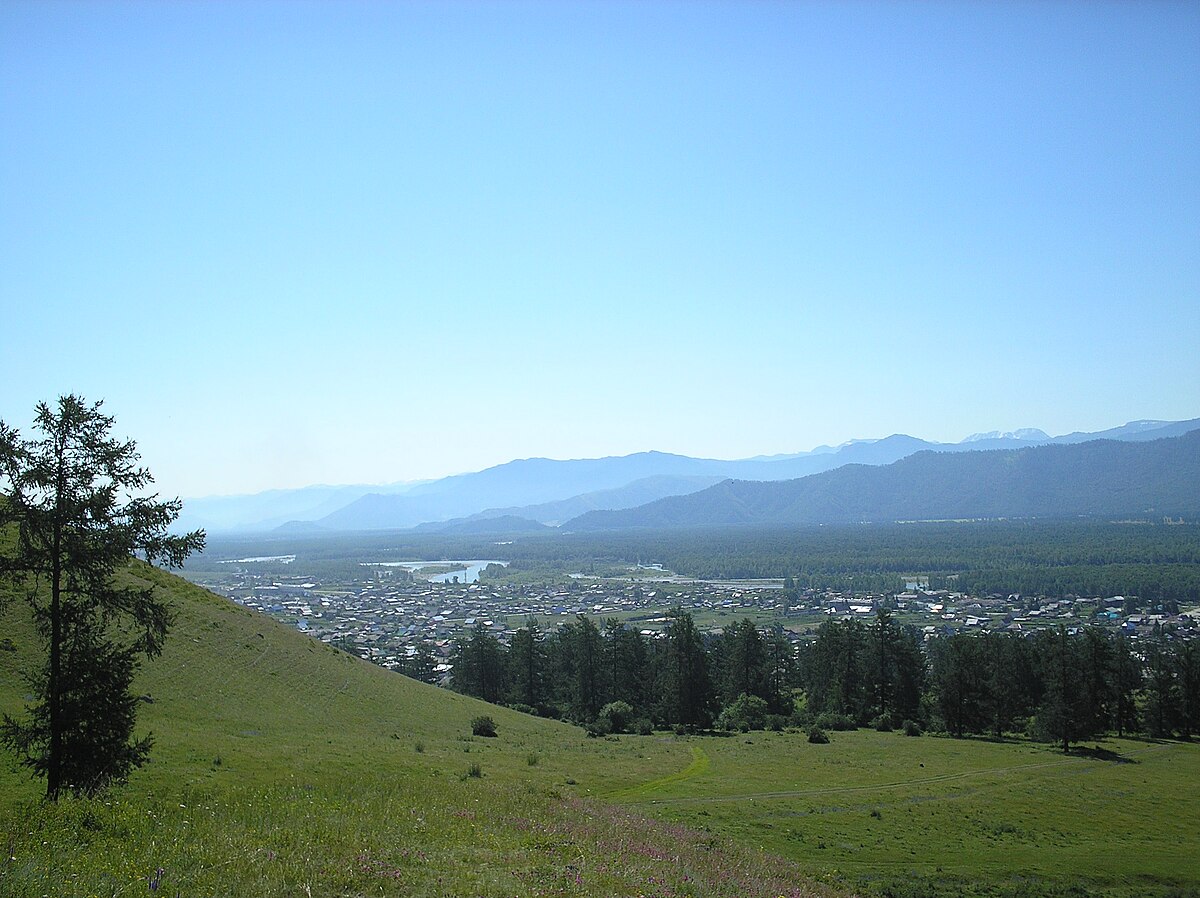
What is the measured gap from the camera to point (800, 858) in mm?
19766

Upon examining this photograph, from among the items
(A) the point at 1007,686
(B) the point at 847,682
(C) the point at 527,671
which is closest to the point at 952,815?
(A) the point at 1007,686

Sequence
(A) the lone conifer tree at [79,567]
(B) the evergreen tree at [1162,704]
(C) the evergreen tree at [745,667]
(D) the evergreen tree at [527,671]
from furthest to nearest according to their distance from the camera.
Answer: (D) the evergreen tree at [527,671]
(C) the evergreen tree at [745,667]
(B) the evergreen tree at [1162,704]
(A) the lone conifer tree at [79,567]

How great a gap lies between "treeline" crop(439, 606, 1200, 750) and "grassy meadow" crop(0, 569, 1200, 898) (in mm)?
5119

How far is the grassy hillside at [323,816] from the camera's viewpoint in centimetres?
906

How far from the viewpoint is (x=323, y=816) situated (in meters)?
12.4

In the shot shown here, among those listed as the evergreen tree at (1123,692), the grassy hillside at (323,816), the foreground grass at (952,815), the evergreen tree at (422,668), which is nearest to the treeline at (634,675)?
the evergreen tree at (422,668)

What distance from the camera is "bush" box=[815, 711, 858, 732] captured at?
5353cm

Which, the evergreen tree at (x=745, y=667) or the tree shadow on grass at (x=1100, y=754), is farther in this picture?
the evergreen tree at (x=745, y=667)

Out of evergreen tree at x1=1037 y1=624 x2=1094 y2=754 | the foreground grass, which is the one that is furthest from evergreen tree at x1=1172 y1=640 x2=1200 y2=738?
the foreground grass

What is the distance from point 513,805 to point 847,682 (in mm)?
51850

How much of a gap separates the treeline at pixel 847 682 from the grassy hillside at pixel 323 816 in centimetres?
2102

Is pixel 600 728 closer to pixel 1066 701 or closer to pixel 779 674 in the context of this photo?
pixel 779 674

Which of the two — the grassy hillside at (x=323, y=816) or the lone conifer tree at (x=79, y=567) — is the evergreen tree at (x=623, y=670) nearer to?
the grassy hillside at (x=323, y=816)

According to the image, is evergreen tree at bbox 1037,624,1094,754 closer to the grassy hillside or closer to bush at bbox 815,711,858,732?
bush at bbox 815,711,858,732
